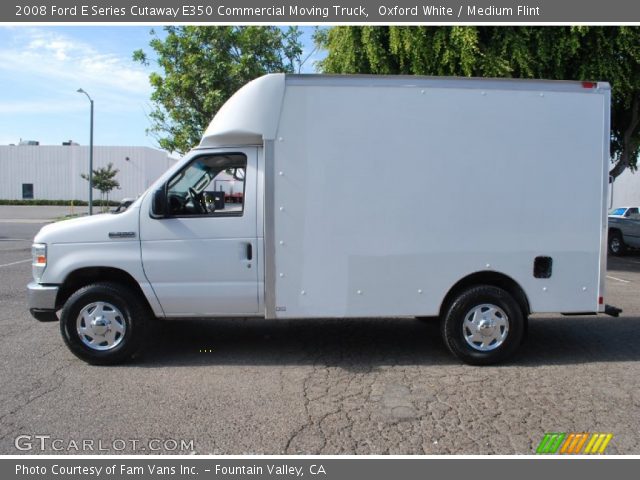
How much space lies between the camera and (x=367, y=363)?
5.57 m

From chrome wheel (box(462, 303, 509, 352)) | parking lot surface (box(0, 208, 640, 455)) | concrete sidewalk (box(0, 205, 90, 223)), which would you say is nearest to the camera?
parking lot surface (box(0, 208, 640, 455))

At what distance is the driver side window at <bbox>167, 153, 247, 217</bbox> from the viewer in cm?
532

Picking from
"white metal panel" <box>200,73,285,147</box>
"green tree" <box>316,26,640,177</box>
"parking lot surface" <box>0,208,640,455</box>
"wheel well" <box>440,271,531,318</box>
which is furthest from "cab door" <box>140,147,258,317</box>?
"green tree" <box>316,26,640,177</box>

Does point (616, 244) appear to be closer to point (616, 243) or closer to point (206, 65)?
point (616, 243)

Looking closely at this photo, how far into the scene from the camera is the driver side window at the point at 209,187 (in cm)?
532

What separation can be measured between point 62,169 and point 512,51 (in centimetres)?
5481

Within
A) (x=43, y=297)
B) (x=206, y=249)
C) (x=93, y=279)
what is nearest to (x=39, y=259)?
(x=43, y=297)

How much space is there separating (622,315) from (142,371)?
264 inches

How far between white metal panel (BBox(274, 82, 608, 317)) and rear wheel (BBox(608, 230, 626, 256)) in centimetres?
1333

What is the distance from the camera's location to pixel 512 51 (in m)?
11.0

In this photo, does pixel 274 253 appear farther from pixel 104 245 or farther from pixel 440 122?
pixel 440 122

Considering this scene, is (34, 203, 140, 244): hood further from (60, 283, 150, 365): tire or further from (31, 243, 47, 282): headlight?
(60, 283, 150, 365): tire

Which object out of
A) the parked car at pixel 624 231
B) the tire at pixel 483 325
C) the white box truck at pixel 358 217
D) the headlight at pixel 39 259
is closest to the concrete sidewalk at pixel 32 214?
the headlight at pixel 39 259
